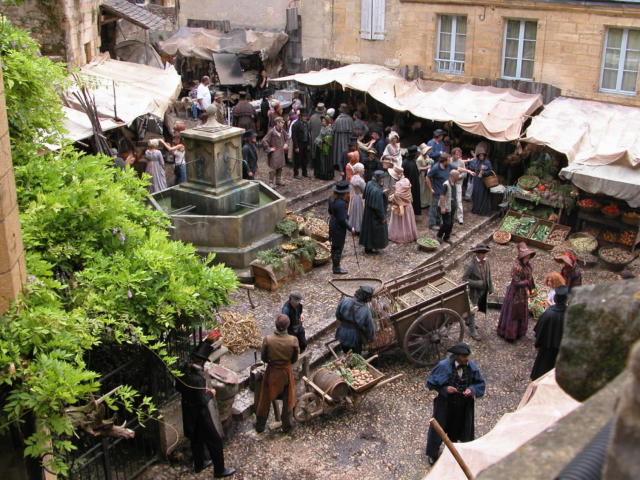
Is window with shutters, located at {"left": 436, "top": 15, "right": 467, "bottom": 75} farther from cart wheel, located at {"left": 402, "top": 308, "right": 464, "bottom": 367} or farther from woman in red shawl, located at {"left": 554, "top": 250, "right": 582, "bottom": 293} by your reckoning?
cart wheel, located at {"left": 402, "top": 308, "right": 464, "bottom": 367}

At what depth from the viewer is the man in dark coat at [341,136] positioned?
18438mm

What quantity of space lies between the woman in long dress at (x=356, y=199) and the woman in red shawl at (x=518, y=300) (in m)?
4.18

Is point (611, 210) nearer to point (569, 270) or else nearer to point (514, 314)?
point (569, 270)

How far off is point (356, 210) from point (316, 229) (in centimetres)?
95

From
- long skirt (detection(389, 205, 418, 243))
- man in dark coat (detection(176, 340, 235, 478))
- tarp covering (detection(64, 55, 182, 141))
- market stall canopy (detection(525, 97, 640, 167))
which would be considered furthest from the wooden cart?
tarp covering (detection(64, 55, 182, 141))

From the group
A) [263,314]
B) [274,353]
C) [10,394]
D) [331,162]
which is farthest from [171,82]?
[10,394]

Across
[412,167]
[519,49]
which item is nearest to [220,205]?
[412,167]

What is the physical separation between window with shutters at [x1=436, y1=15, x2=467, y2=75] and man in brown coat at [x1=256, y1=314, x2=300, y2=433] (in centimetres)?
1259

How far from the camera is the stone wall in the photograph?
86.9ft

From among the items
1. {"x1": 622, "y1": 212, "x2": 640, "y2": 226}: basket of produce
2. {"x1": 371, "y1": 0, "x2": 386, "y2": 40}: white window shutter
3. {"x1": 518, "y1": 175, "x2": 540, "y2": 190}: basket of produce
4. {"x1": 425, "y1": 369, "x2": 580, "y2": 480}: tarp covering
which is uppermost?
{"x1": 371, "y1": 0, "x2": 386, "y2": 40}: white window shutter

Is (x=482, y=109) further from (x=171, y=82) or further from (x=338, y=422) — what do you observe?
(x=338, y=422)

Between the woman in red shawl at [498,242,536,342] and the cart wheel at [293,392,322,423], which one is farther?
the woman in red shawl at [498,242,536,342]

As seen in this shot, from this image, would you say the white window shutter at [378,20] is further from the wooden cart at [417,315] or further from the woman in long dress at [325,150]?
the wooden cart at [417,315]

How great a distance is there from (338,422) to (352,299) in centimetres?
169
